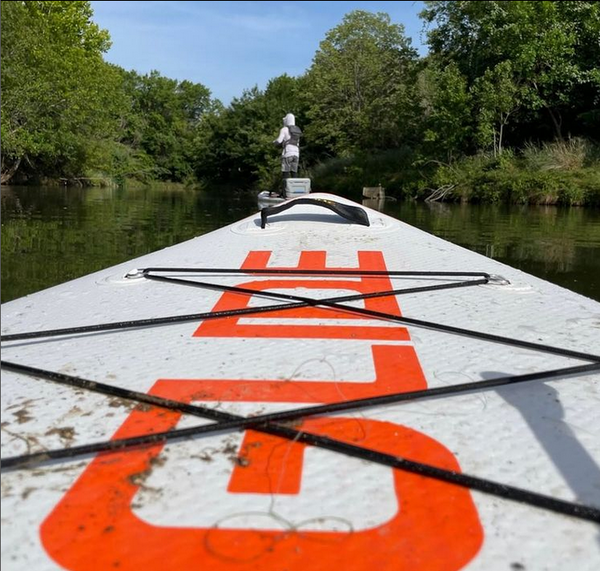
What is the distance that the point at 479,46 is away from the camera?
11.9 meters

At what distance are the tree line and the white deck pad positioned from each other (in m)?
0.91

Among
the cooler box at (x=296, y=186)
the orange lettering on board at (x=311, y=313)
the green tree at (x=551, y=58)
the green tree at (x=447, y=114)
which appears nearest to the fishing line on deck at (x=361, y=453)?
the orange lettering on board at (x=311, y=313)

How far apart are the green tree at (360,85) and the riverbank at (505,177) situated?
130 inches

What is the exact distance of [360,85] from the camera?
25.3 m

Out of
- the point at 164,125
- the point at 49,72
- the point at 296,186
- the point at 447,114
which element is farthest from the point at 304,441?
the point at 164,125

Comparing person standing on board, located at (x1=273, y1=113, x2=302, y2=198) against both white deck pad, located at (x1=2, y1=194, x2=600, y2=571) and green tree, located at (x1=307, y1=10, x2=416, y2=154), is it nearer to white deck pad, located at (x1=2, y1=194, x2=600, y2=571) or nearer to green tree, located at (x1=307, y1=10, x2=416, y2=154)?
white deck pad, located at (x1=2, y1=194, x2=600, y2=571)

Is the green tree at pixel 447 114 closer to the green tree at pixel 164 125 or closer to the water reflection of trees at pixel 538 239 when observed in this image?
the water reflection of trees at pixel 538 239

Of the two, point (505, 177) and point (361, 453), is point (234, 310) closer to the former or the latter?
point (361, 453)

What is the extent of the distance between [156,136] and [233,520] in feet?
125

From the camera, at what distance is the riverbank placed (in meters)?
13.6

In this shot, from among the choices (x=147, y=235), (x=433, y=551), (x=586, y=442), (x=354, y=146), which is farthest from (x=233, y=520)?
(x=354, y=146)

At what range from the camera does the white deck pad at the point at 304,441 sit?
880 mm

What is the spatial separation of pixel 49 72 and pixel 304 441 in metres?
6.36

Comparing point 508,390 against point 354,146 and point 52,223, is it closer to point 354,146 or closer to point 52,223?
point 52,223
